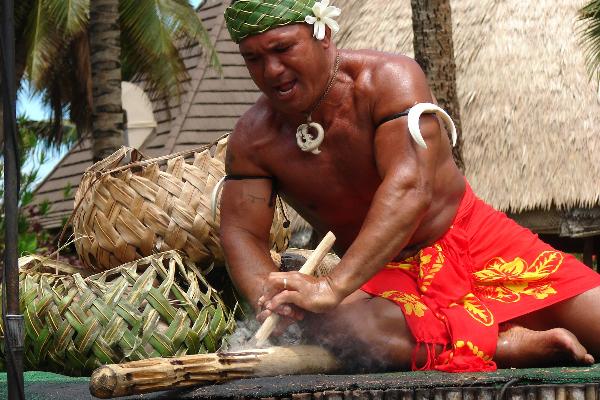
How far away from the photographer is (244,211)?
3656 millimetres

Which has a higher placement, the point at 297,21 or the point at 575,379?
the point at 297,21

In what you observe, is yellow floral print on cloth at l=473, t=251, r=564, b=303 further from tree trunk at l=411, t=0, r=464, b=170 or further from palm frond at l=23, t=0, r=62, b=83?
palm frond at l=23, t=0, r=62, b=83

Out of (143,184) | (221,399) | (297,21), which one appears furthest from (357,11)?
(221,399)

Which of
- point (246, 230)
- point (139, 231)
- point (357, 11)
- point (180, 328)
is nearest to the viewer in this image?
point (246, 230)

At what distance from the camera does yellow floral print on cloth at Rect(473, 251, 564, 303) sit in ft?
11.7

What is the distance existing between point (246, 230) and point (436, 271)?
605 millimetres

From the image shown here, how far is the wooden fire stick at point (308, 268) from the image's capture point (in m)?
3.18

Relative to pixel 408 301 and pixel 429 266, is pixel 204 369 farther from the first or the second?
pixel 429 266

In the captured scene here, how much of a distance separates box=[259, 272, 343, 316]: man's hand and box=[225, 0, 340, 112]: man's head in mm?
568

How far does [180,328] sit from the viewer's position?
400cm

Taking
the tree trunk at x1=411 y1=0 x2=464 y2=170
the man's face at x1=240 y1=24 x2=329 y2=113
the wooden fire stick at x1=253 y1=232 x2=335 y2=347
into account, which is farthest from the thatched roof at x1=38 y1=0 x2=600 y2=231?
the man's face at x1=240 y1=24 x2=329 y2=113

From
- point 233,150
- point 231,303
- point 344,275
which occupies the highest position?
point 233,150

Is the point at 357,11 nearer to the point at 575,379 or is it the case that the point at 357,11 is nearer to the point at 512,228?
the point at 512,228

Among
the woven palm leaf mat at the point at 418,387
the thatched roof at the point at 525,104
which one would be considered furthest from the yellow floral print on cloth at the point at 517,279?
the thatched roof at the point at 525,104
